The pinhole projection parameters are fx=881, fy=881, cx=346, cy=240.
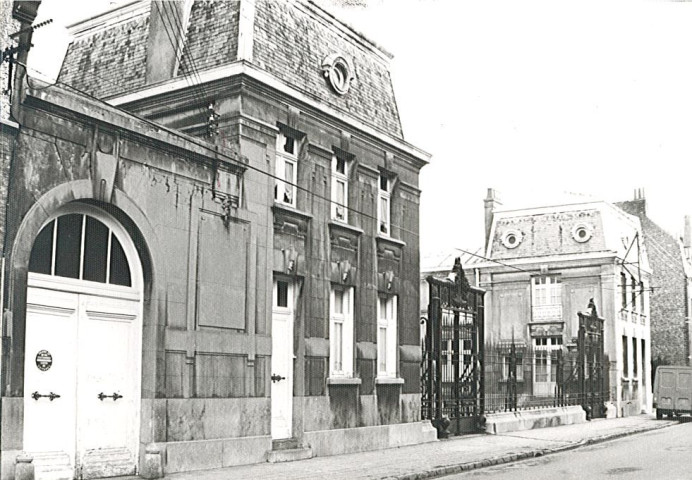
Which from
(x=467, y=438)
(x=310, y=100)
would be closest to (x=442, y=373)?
(x=467, y=438)

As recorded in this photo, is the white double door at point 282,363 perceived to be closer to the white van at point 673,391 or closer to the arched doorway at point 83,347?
the arched doorway at point 83,347

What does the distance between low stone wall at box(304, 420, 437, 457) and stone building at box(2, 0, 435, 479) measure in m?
0.05

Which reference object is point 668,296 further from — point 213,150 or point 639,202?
point 213,150

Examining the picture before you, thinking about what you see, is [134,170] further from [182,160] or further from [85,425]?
[85,425]

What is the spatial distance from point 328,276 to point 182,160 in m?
4.63

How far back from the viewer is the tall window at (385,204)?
66.2 ft

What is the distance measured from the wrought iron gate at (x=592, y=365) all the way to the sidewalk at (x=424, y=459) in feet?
27.0

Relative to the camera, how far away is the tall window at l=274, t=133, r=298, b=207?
16.7 metres

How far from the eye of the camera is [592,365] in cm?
3559

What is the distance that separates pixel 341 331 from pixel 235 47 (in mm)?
6181

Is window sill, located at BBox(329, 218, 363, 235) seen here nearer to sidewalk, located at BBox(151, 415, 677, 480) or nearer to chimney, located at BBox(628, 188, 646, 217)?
sidewalk, located at BBox(151, 415, 677, 480)

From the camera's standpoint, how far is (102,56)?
60.7 feet

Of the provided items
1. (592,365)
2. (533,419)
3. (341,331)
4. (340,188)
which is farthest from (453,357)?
(592,365)

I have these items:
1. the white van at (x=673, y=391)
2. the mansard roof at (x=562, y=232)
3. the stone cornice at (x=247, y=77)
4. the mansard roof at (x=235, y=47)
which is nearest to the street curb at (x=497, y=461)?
the stone cornice at (x=247, y=77)
